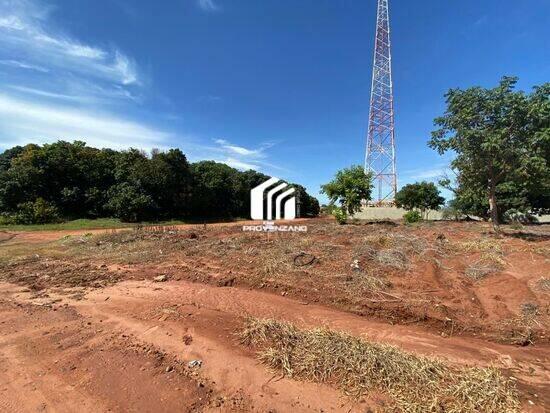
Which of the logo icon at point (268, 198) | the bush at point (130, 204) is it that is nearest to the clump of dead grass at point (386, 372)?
the logo icon at point (268, 198)

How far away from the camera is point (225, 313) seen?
495 centimetres

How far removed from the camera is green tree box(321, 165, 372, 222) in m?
19.0

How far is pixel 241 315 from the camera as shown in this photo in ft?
16.0

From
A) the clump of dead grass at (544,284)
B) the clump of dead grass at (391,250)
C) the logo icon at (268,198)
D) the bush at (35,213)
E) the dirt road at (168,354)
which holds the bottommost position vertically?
the dirt road at (168,354)

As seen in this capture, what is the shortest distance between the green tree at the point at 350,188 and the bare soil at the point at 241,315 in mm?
9954

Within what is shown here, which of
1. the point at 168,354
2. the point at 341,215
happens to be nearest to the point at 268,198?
the point at 341,215

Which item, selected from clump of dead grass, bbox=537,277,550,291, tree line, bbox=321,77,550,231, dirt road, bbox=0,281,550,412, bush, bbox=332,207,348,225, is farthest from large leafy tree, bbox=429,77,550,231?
bush, bbox=332,207,348,225

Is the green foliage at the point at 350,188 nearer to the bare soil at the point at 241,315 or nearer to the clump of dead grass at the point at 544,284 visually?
the bare soil at the point at 241,315

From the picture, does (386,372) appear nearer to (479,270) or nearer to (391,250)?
(479,270)

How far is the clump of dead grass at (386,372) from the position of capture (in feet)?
9.21

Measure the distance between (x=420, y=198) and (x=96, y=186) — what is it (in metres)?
30.0

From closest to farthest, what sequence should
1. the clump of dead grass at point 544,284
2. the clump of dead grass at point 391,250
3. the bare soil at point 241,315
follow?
1. the bare soil at point 241,315
2. the clump of dead grass at point 544,284
3. the clump of dead grass at point 391,250

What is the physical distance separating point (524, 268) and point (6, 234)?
2280 cm

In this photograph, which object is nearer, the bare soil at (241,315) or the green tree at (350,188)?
the bare soil at (241,315)
